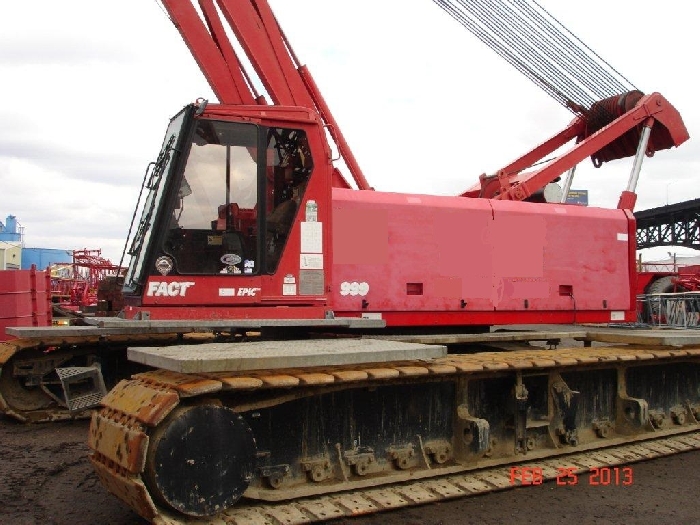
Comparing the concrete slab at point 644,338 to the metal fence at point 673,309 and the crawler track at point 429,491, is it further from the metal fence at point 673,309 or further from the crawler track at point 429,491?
the metal fence at point 673,309

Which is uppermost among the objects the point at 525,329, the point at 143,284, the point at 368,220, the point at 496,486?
the point at 368,220

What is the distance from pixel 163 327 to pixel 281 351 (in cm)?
134

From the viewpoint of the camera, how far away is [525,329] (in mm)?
8219

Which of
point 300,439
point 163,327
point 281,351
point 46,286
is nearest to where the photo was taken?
point 281,351

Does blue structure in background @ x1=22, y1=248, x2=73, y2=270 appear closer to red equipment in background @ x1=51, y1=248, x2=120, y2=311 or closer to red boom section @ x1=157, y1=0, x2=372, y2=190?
red equipment in background @ x1=51, y1=248, x2=120, y2=311

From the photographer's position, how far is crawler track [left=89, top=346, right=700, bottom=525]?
4488 millimetres

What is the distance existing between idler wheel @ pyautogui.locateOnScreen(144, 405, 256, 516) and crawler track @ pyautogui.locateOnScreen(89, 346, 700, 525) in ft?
0.04

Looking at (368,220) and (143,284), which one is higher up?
(368,220)

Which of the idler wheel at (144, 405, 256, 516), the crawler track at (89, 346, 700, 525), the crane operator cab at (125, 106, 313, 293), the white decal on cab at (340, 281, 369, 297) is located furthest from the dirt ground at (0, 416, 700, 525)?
the white decal on cab at (340, 281, 369, 297)

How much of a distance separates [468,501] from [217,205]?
3.27 meters

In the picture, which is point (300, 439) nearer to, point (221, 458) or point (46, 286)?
point (221, 458)

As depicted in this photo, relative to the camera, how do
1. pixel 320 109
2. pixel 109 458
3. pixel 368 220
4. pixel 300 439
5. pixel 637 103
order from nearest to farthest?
pixel 109 458 < pixel 300 439 < pixel 368 220 < pixel 320 109 < pixel 637 103

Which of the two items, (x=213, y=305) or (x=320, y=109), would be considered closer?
(x=213, y=305)

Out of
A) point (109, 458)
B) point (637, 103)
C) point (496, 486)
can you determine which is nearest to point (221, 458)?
point (109, 458)
